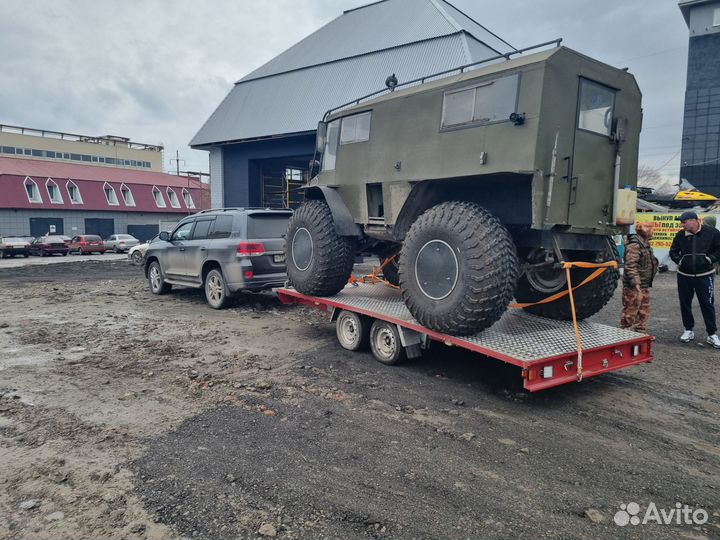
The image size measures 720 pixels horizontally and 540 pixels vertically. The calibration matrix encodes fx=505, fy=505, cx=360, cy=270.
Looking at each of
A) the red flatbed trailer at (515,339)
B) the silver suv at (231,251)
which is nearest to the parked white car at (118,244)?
the silver suv at (231,251)

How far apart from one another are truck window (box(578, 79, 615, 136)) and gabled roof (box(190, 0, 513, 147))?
1256cm

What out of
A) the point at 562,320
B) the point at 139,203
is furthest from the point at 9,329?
the point at 139,203

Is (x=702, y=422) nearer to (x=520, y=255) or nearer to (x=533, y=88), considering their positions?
(x=520, y=255)

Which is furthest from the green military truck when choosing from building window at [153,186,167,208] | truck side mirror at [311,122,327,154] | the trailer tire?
building window at [153,186,167,208]

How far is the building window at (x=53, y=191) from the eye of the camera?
3488 centimetres

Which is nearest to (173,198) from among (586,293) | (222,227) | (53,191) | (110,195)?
(110,195)

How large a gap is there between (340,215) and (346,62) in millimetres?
15669

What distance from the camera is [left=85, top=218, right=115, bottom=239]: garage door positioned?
3731 centimetres

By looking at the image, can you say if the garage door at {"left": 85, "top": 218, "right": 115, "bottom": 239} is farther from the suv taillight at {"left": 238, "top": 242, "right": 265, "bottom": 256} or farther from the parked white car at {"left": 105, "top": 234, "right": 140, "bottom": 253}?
the suv taillight at {"left": 238, "top": 242, "right": 265, "bottom": 256}

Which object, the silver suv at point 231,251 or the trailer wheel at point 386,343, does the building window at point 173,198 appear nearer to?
the silver suv at point 231,251

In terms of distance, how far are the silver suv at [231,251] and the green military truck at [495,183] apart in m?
2.68

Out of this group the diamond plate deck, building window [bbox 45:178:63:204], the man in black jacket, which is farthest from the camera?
building window [bbox 45:178:63:204]

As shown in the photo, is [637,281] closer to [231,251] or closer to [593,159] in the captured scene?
[593,159]

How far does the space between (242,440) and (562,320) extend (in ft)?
12.9
